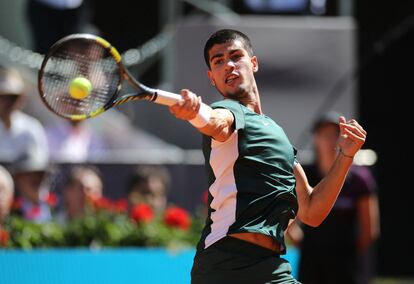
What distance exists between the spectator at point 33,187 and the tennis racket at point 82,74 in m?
3.97

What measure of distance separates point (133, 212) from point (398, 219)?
496 cm

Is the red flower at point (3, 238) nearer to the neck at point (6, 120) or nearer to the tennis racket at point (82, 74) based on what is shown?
the neck at point (6, 120)

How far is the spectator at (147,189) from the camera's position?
903 centimetres

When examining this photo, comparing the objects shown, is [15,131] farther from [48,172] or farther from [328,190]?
[328,190]

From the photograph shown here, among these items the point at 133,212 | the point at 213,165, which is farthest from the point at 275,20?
the point at 213,165

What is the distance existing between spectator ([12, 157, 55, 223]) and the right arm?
4.49 metres

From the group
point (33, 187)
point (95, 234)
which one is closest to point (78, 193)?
point (33, 187)

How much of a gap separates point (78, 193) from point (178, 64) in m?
2.19

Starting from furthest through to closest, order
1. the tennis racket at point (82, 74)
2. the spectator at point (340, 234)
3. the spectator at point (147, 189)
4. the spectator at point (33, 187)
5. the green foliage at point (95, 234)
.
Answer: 1. the spectator at point (147, 189)
2. the spectator at point (33, 187)
3. the green foliage at point (95, 234)
4. the spectator at point (340, 234)
5. the tennis racket at point (82, 74)

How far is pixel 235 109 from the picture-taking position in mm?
4391

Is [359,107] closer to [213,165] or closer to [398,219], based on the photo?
[398,219]

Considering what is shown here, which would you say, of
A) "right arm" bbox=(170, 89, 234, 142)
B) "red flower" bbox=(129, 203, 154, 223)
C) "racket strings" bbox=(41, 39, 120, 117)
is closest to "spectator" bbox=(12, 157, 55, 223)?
"red flower" bbox=(129, 203, 154, 223)

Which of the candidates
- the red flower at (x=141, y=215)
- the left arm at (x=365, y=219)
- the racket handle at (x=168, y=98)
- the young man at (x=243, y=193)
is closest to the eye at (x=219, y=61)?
the young man at (x=243, y=193)

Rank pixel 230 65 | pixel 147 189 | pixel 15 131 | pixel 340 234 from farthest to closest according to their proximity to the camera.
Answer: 1. pixel 15 131
2. pixel 147 189
3. pixel 340 234
4. pixel 230 65
